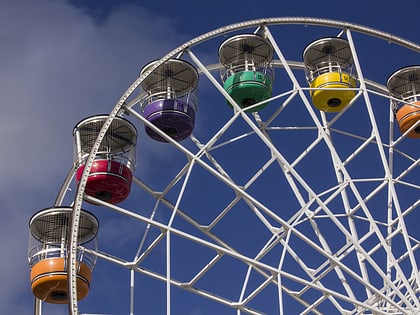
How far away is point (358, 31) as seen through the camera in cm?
1666

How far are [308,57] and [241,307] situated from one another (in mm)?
5283

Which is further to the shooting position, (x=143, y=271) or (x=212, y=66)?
(x=212, y=66)

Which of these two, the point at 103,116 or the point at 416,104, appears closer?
the point at 103,116

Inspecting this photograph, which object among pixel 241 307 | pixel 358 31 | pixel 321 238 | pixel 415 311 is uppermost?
pixel 358 31

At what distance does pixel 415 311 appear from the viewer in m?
14.1

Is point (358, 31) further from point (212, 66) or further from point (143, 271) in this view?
point (143, 271)

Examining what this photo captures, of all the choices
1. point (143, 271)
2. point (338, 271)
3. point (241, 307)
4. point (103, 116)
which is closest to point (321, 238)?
point (338, 271)

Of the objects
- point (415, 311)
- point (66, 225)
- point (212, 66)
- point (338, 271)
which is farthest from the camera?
point (212, 66)

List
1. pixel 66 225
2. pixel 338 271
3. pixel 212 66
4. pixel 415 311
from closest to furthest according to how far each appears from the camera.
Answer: pixel 415 311
pixel 66 225
pixel 338 271
pixel 212 66

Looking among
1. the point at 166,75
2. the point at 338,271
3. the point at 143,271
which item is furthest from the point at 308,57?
the point at 143,271

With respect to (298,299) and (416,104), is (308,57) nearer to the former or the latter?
(416,104)

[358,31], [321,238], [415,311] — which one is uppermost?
[358,31]

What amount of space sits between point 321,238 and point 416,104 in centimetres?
354

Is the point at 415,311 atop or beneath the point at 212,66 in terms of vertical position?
beneath
